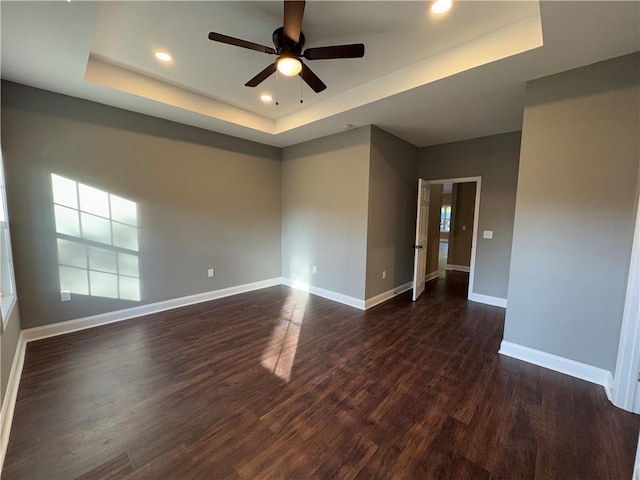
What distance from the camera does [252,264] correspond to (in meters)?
4.91

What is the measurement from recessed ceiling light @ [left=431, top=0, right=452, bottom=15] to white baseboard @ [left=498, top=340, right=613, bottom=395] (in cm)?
309

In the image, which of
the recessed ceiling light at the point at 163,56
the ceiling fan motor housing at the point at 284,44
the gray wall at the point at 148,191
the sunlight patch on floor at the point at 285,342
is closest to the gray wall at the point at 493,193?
the sunlight patch on floor at the point at 285,342

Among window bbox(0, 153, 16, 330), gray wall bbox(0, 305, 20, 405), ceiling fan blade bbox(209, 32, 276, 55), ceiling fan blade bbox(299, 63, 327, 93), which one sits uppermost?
ceiling fan blade bbox(209, 32, 276, 55)

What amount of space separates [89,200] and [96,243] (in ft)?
1.74

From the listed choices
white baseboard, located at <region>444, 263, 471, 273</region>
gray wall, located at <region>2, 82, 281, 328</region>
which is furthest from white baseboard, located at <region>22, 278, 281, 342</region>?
white baseboard, located at <region>444, 263, 471, 273</region>

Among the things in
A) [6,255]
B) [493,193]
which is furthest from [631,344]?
[6,255]

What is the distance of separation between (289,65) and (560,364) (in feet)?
11.8

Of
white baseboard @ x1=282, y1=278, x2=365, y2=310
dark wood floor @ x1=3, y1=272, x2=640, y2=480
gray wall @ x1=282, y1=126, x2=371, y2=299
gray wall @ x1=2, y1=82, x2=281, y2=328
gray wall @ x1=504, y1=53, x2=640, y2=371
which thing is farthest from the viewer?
white baseboard @ x1=282, y1=278, x2=365, y2=310

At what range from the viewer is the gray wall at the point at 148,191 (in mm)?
2795

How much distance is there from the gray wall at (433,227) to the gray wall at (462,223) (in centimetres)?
96

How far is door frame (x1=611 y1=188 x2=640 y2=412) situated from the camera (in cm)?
191

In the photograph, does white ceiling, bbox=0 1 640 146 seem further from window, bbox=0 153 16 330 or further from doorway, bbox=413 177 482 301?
doorway, bbox=413 177 482 301

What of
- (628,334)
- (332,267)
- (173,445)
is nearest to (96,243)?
(173,445)

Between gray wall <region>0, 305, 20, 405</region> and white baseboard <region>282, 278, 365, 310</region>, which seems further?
white baseboard <region>282, 278, 365, 310</region>
